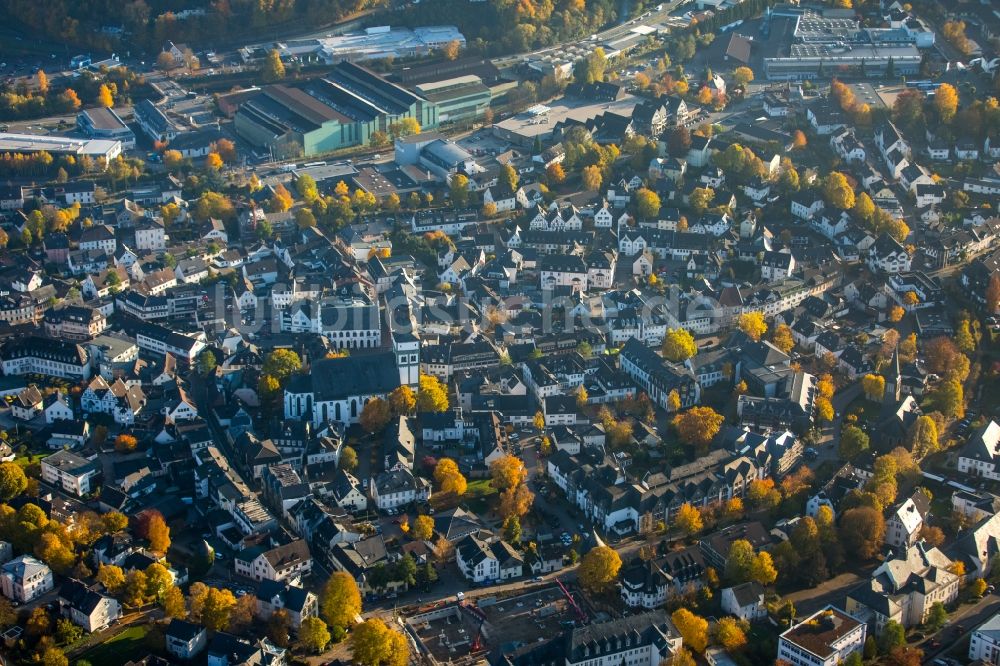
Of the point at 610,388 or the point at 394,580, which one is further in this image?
the point at 610,388

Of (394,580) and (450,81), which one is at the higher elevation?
(450,81)

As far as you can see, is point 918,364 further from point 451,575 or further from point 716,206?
point 451,575

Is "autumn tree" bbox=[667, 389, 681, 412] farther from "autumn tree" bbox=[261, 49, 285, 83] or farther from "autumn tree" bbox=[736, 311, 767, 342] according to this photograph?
"autumn tree" bbox=[261, 49, 285, 83]

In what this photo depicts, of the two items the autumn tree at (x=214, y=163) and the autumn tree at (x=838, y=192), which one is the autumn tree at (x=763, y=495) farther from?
the autumn tree at (x=214, y=163)

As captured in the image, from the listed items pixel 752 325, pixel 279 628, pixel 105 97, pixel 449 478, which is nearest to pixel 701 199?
pixel 752 325

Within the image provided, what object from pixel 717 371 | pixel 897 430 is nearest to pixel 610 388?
pixel 717 371
